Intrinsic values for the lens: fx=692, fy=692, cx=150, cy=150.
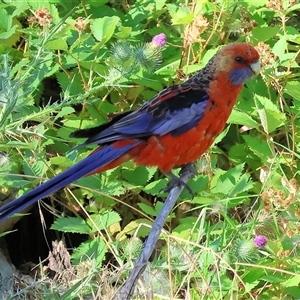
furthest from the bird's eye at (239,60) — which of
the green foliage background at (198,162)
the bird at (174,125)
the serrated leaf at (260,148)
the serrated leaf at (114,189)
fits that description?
the serrated leaf at (114,189)

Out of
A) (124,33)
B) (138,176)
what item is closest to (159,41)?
(124,33)

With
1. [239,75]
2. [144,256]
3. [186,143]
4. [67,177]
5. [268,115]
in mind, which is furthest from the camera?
[268,115]

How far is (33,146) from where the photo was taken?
198 cm

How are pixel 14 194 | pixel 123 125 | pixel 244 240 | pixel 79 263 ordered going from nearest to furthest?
pixel 123 125, pixel 244 240, pixel 79 263, pixel 14 194

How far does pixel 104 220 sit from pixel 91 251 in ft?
0.37

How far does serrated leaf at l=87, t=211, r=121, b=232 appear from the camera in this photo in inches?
90.7

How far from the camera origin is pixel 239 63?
2047mm

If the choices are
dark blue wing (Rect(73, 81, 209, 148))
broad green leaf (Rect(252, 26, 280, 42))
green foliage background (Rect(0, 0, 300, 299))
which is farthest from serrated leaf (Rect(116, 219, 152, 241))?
broad green leaf (Rect(252, 26, 280, 42))

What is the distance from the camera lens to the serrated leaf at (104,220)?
230 centimetres

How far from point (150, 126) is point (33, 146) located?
1.14 ft

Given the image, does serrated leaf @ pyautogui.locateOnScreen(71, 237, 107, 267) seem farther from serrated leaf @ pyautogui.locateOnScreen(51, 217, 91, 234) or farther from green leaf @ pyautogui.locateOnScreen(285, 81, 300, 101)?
green leaf @ pyautogui.locateOnScreen(285, 81, 300, 101)

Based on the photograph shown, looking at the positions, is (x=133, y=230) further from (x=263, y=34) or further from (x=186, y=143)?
(x=263, y=34)

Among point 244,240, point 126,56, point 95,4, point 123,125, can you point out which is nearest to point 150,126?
point 123,125

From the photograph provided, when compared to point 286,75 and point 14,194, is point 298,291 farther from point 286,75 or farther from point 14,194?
point 14,194
